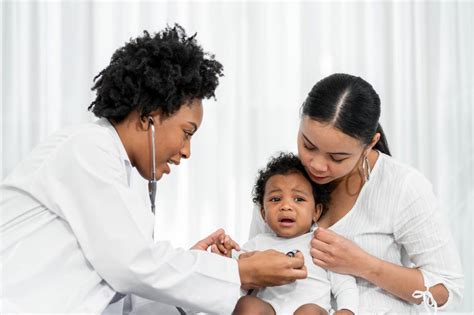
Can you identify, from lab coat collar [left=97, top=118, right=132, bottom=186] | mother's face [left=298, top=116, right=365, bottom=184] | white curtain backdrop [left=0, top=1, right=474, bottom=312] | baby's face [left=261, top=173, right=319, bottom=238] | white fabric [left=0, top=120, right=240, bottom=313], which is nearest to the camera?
white fabric [left=0, top=120, right=240, bottom=313]

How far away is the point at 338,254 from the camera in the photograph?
1.86 m

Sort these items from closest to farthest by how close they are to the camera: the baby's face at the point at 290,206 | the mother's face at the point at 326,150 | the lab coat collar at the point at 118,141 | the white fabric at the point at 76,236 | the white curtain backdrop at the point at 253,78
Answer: the white fabric at the point at 76,236
the lab coat collar at the point at 118,141
the mother's face at the point at 326,150
the baby's face at the point at 290,206
the white curtain backdrop at the point at 253,78

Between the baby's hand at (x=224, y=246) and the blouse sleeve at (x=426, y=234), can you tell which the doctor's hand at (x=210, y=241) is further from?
the blouse sleeve at (x=426, y=234)

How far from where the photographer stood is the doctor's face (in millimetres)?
1758

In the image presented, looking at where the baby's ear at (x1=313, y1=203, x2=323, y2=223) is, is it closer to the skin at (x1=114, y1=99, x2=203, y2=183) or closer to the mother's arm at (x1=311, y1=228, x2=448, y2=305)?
the mother's arm at (x1=311, y1=228, x2=448, y2=305)

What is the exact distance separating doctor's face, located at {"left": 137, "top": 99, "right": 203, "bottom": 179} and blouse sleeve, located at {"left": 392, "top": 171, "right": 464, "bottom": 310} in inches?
26.0

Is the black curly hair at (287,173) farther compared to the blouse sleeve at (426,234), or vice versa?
the black curly hair at (287,173)

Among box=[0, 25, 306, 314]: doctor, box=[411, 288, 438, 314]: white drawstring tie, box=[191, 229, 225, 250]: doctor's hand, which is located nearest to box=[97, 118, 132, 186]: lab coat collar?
box=[0, 25, 306, 314]: doctor

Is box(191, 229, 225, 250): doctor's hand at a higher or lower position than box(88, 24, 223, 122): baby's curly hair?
lower

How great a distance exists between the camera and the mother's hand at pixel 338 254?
187cm

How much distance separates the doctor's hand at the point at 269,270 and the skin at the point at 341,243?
0.15 metres

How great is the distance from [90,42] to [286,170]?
1782mm

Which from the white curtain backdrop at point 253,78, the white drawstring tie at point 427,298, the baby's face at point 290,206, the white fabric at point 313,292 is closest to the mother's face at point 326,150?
the baby's face at point 290,206

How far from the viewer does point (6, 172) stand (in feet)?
11.3
